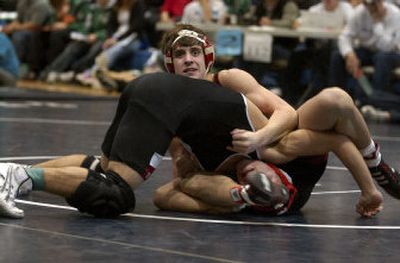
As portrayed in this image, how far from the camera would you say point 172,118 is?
4.30m

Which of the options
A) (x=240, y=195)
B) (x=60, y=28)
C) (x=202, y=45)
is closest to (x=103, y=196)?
(x=240, y=195)

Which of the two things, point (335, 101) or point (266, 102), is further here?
point (266, 102)

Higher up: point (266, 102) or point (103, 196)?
point (266, 102)

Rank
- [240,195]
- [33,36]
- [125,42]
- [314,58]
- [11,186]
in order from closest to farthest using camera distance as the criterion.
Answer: [11,186] < [240,195] < [314,58] < [125,42] < [33,36]

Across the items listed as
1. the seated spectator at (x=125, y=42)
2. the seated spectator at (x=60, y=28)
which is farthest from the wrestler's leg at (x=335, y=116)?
the seated spectator at (x=60, y=28)

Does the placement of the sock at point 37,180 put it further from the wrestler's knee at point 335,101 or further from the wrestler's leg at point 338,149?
the wrestler's knee at point 335,101

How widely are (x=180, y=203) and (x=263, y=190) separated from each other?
513 mm

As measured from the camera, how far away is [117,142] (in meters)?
4.32

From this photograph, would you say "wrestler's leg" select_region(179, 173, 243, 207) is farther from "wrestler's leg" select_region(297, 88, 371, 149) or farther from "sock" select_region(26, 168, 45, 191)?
"sock" select_region(26, 168, 45, 191)

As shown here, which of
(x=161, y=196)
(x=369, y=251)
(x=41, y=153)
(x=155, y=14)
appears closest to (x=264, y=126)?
(x=161, y=196)

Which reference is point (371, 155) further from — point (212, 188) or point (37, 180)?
point (37, 180)

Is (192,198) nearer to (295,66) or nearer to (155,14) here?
(295,66)

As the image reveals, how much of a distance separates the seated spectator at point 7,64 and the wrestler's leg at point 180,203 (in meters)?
6.68

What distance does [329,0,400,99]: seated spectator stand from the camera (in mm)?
9977
